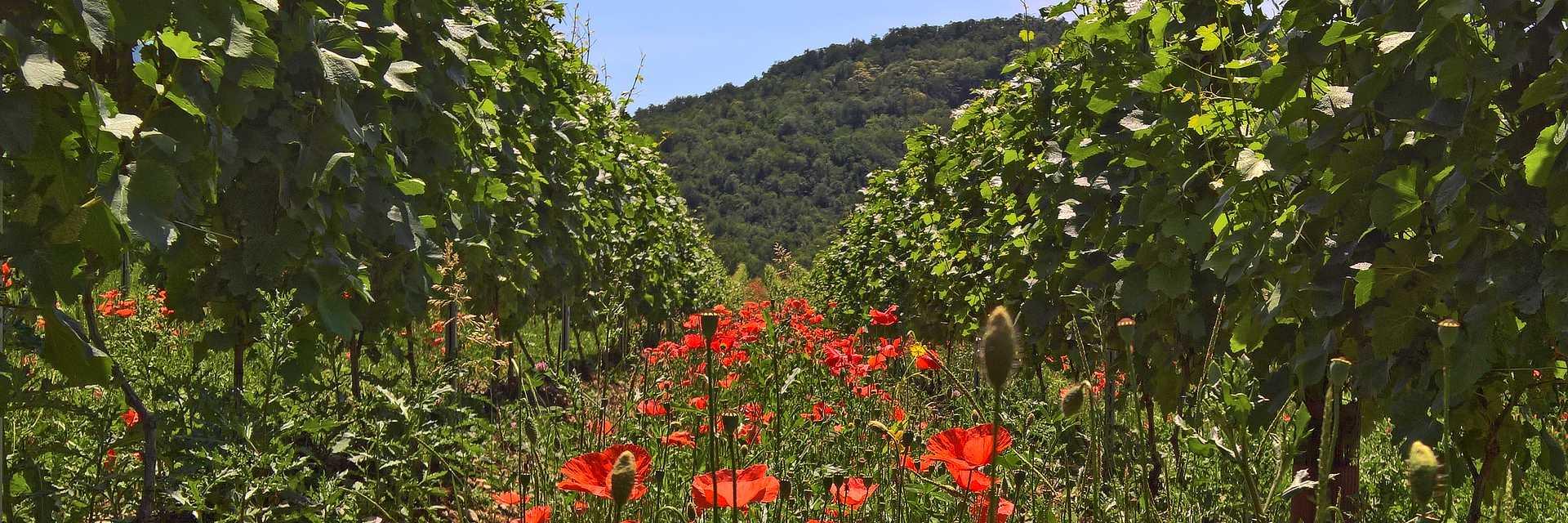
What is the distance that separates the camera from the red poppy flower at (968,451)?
1460 mm

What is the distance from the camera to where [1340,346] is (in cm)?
214

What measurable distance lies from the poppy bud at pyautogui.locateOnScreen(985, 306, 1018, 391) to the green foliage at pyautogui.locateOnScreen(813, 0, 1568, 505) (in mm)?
379

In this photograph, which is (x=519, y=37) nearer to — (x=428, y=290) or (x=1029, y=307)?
(x=428, y=290)

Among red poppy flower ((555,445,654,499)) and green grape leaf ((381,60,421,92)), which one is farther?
green grape leaf ((381,60,421,92))

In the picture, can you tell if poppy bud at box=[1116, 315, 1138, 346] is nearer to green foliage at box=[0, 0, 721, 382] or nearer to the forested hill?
green foliage at box=[0, 0, 721, 382]

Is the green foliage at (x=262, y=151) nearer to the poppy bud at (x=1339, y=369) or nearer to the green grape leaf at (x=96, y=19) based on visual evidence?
the green grape leaf at (x=96, y=19)

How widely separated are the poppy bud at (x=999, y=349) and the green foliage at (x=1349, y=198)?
1.24 ft

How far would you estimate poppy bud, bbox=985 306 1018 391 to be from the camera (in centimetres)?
87

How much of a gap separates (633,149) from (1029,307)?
20.0 feet

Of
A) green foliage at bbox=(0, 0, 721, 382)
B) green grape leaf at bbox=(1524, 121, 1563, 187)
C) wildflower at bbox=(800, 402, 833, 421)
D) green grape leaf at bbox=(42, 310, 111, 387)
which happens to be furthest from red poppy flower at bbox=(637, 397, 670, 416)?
green grape leaf at bbox=(1524, 121, 1563, 187)

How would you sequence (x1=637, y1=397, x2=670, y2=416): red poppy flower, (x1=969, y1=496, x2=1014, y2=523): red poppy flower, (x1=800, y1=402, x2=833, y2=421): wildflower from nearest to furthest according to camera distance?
(x1=969, y1=496, x2=1014, y2=523): red poppy flower < (x1=637, y1=397, x2=670, y2=416): red poppy flower < (x1=800, y1=402, x2=833, y2=421): wildflower

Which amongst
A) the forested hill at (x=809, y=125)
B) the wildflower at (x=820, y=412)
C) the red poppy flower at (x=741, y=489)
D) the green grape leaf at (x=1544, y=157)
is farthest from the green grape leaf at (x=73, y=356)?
the forested hill at (x=809, y=125)

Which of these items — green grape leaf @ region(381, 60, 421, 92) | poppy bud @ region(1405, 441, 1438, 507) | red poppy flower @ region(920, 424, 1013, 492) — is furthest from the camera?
green grape leaf @ region(381, 60, 421, 92)

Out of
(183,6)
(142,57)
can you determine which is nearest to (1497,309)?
(183,6)
